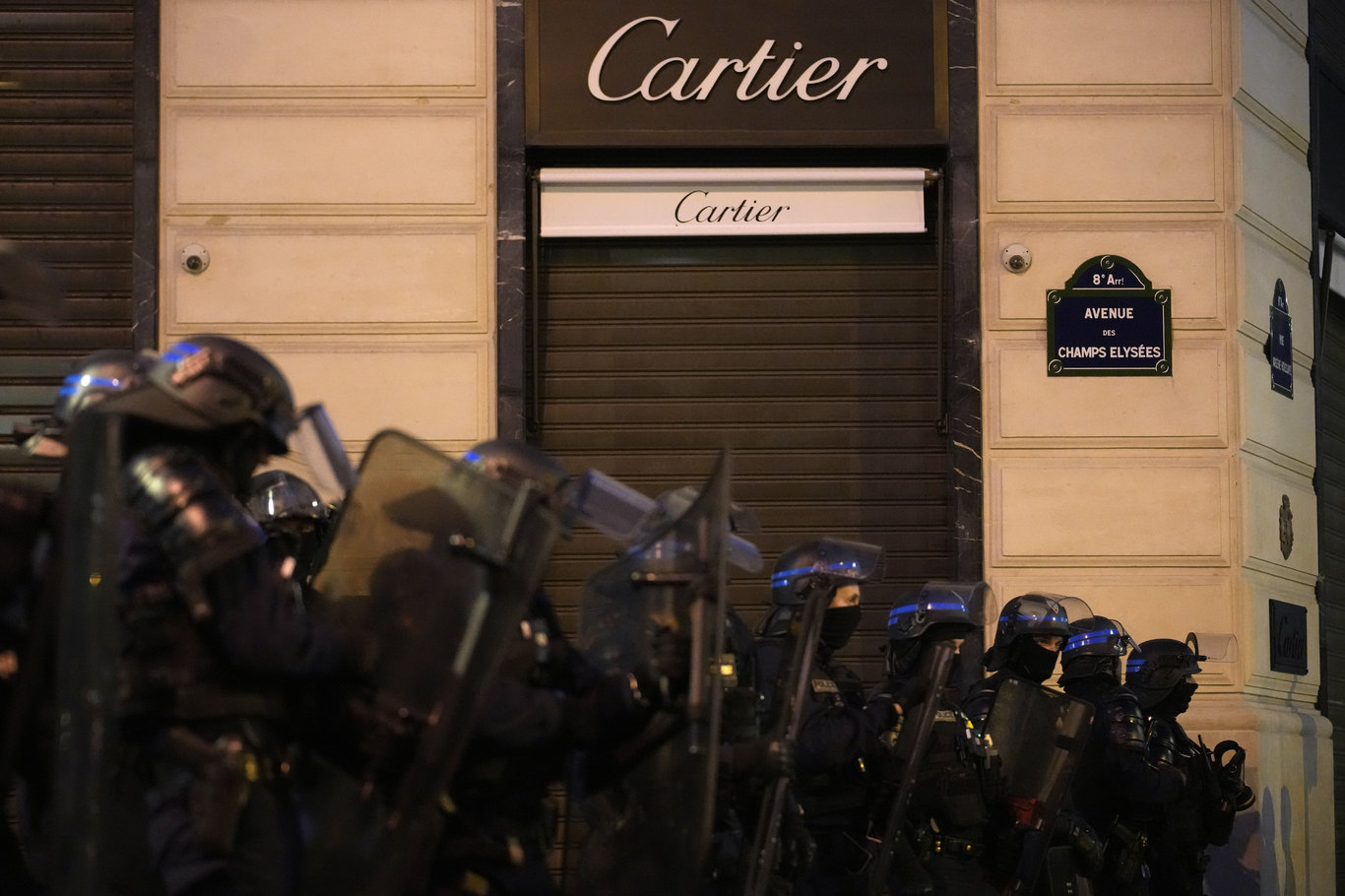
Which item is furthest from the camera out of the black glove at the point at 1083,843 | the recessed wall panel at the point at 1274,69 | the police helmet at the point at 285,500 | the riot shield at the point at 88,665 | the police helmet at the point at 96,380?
the recessed wall panel at the point at 1274,69

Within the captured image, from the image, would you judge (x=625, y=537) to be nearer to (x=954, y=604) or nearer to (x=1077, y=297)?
(x=954, y=604)

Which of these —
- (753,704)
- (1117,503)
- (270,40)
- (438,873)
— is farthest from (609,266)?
(438,873)

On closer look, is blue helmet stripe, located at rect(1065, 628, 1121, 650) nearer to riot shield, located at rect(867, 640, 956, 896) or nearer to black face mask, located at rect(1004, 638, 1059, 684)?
black face mask, located at rect(1004, 638, 1059, 684)

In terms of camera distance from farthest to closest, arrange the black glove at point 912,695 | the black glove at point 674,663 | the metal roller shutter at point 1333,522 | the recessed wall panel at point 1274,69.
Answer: the metal roller shutter at point 1333,522
the recessed wall panel at point 1274,69
the black glove at point 912,695
the black glove at point 674,663

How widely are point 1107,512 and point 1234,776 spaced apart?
1.58m

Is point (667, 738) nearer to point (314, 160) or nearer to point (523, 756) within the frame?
point (523, 756)

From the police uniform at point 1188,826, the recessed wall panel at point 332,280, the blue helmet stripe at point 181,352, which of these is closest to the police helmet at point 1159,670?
the police uniform at point 1188,826

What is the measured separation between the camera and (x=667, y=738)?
501 centimetres

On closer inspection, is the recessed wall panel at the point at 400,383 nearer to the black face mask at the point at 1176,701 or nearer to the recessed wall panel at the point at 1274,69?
the black face mask at the point at 1176,701

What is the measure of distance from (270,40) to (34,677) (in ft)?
22.7

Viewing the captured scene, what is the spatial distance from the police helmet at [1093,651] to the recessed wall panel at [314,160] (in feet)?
13.0

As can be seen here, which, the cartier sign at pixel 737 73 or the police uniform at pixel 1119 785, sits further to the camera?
the cartier sign at pixel 737 73

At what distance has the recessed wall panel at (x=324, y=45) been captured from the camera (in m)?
Answer: 10.4

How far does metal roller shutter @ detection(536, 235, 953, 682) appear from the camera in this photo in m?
10.6
